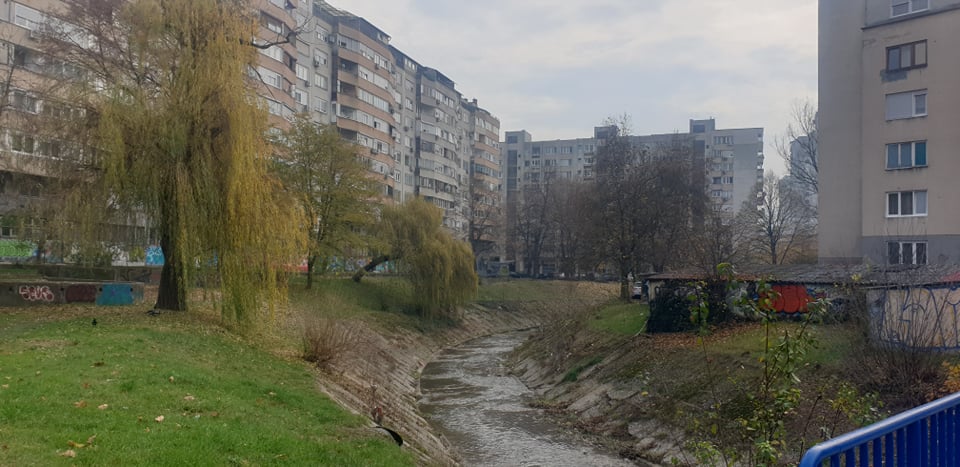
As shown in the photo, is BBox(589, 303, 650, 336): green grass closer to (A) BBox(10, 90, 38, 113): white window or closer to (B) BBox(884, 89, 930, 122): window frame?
(B) BBox(884, 89, 930, 122): window frame

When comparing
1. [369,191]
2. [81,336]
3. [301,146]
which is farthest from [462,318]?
[81,336]

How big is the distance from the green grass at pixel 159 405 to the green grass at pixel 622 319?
16.7 metres

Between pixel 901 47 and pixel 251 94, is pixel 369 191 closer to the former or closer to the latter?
pixel 251 94

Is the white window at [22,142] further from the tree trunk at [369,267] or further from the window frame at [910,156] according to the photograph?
the window frame at [910,156]

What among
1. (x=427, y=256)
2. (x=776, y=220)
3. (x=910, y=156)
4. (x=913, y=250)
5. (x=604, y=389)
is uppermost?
(x=910, y=156)

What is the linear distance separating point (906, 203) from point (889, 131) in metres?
3.81

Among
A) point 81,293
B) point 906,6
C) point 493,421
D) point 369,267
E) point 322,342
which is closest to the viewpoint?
point 322,342

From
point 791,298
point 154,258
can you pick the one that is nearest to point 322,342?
point 791,298

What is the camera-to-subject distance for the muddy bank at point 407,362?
17188mm

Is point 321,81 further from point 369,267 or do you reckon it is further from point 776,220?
point 776,220

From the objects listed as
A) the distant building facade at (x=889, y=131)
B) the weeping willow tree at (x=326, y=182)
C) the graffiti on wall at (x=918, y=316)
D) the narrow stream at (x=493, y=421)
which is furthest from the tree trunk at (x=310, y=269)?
the graffiti on wall at (x=918, y=316)

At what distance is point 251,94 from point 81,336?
9.14 metres

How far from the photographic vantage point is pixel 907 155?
32.4m

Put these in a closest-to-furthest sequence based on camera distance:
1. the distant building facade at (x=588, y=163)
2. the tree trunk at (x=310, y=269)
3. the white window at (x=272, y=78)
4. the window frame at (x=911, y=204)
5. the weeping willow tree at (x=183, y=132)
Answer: the weeping willow tree at (x=183, y=132) → the window frame at (x=911, y=204) → the tree trunk at (x=310, y=269) → the white window at (x=272, y=78) → the distant building facade at (x=588, y=163)
